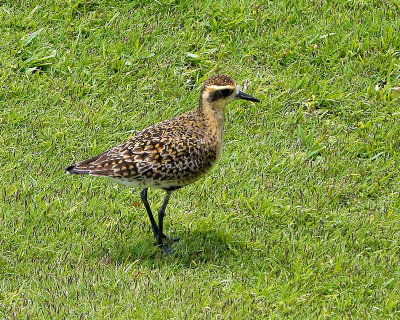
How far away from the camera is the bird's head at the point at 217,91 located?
29.8 ft

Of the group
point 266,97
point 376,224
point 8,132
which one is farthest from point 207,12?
point 376,224

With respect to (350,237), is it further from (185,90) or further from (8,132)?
(8,132)

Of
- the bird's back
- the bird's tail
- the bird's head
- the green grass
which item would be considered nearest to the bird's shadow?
the green grass

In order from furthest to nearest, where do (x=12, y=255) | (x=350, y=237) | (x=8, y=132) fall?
(x=8, y=132), (x=350, y=237), (x=12, y=255)

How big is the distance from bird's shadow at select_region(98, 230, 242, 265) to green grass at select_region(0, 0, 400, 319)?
0.07 feet

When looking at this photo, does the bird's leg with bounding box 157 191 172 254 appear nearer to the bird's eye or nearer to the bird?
the bird

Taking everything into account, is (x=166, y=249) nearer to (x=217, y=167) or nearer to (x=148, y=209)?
(x=148, y=209)

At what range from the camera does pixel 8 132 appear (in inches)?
420

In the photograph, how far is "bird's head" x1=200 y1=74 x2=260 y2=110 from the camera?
9094 millimetres

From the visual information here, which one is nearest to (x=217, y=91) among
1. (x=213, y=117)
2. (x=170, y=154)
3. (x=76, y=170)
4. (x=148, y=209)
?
(x=213, y=117)

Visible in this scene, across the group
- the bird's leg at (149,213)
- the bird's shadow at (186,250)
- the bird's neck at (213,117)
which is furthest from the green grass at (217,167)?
the bird's neck at (213,117)

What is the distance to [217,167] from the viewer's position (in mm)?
10383

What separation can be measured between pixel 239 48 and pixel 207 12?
755 mm

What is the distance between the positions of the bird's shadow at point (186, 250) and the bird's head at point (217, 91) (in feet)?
4.73
